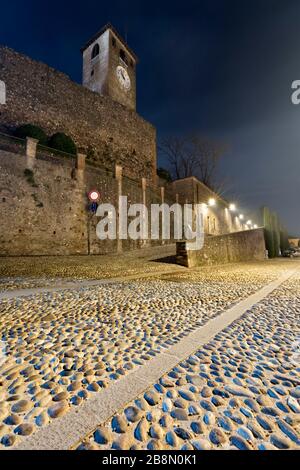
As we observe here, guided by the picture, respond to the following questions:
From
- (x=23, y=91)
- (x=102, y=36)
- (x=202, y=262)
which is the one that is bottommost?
(x=202, y=262)

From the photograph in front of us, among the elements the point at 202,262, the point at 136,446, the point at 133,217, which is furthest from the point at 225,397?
the point at 133,217

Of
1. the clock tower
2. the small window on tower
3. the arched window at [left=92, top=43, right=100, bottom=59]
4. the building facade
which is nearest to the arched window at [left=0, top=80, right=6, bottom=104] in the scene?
the building facade

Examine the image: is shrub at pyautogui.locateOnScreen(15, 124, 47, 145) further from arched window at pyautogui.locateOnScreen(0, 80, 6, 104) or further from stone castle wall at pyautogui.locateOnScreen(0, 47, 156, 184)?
arched window at pyautogui.locateOnScreen(0, 80, 6, 104)

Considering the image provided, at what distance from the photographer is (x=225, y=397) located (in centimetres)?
100

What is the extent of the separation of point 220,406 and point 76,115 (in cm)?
1985

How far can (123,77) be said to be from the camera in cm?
2622

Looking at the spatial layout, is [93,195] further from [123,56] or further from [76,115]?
[123,56]

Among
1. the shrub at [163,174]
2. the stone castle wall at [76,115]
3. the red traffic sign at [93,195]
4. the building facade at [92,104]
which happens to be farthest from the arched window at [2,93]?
the shrub at [163,174]

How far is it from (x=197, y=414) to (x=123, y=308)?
167 cm

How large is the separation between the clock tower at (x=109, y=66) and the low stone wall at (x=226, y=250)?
68.2 feet

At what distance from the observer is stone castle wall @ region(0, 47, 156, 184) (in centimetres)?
1397

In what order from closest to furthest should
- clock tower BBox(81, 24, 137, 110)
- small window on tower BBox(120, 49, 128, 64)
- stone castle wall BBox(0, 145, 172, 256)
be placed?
stone castle wall BBox(0, 145, 172, 256) < clock tower BBox(81, 24, 137, 110) < small window on tower BBox(120, 49, 128, 64)

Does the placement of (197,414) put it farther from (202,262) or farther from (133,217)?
(133,217)

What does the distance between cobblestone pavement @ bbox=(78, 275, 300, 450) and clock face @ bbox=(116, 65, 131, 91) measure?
101ft
